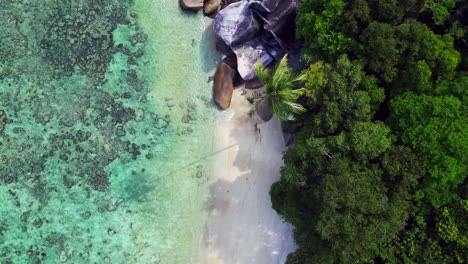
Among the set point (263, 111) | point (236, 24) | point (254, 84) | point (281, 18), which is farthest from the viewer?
point (254, 84)

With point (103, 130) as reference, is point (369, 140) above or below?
above

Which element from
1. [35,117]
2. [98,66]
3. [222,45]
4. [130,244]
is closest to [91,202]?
[130,244]

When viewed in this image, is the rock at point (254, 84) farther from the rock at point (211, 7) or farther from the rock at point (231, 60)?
the rock at point (211, 7)

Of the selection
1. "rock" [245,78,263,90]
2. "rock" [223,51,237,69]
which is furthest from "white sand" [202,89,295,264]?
"rock" [223,51,237,69]

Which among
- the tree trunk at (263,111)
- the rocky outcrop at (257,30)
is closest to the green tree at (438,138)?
the tree trunk at (263,111)

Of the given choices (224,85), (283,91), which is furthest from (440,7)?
(224,85)

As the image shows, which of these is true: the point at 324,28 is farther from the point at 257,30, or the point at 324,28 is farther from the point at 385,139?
the point at 385,139

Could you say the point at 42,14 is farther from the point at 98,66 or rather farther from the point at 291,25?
the point at 291,25
